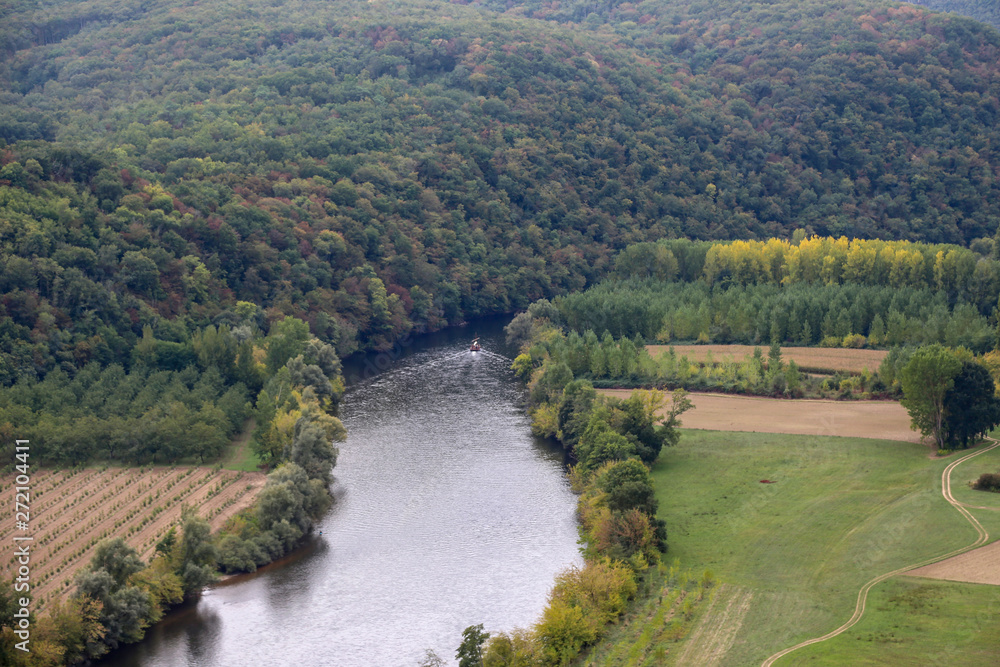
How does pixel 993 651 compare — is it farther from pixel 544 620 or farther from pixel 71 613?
pixel 71 613

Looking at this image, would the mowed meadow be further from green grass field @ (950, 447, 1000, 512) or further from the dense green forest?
the dense green forest

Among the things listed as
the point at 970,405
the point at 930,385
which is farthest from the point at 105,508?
the point at 970,405

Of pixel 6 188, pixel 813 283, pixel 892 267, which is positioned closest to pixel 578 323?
pixel 813 283

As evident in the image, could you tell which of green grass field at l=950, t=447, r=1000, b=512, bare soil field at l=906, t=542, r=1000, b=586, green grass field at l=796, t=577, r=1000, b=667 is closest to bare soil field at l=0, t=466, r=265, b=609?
green grass field at l=796, t=577, r=1000, b=667

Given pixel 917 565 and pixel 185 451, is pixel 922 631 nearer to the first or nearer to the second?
pixel 917 565

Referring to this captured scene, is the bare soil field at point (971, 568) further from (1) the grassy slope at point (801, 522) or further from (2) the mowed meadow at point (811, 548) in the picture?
(1) the grassy slope at point (801, 522)

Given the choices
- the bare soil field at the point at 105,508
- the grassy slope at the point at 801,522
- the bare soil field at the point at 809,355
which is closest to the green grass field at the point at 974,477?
the grassy slope at the point at 801,522
